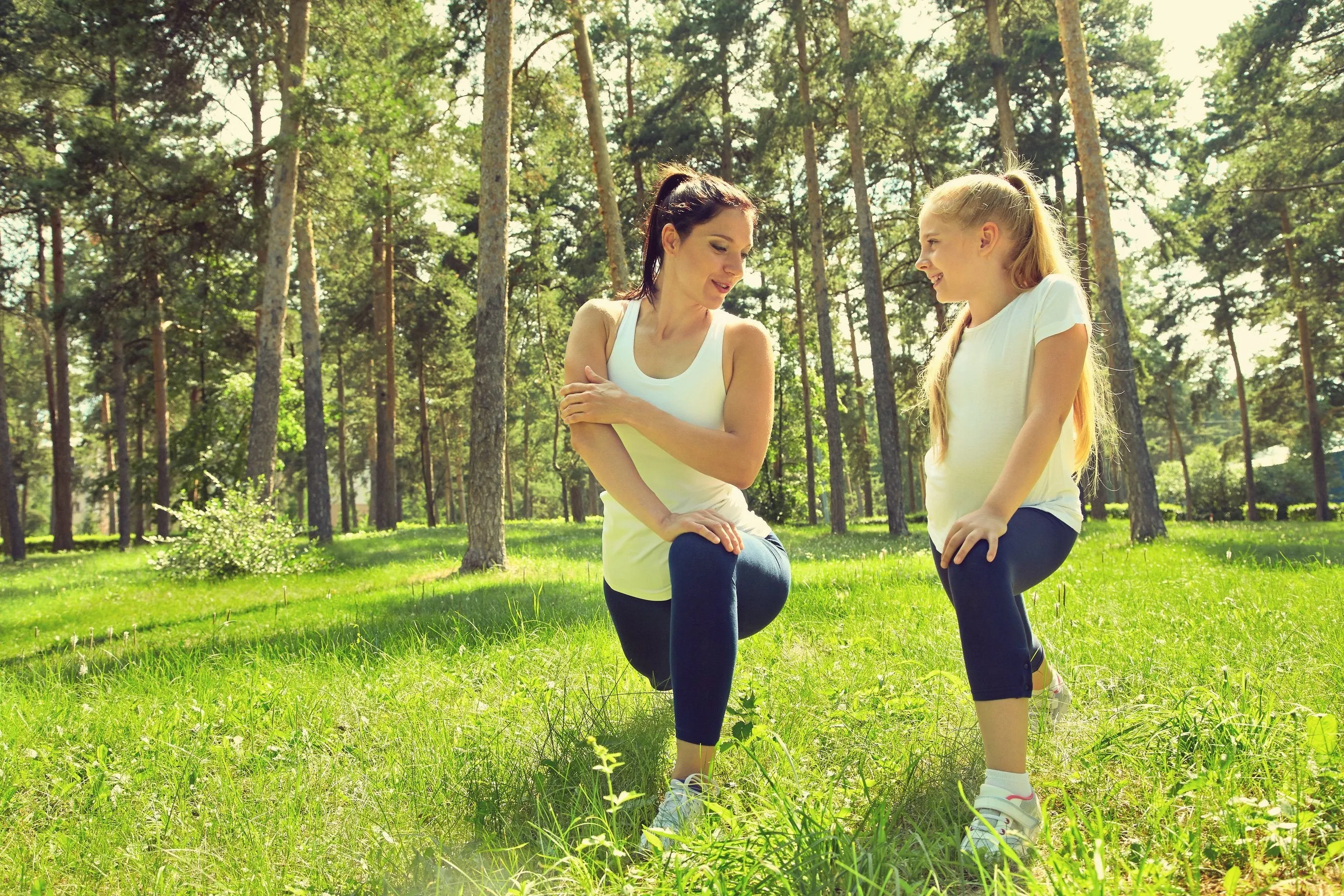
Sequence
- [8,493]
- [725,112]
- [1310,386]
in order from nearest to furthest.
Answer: [8,493]
[725,112]
[1310,386]

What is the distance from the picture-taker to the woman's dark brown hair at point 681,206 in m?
2.81

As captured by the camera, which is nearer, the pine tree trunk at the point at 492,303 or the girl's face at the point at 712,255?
the girl's face at the point at 712,255

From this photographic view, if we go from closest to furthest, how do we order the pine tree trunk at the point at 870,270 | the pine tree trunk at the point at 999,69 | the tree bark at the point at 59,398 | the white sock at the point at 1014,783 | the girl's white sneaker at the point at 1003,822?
1. the girl's white sneaker at the point at 1003,822
2. the white sock at the point at 1014,783
3. the pine tree trunk at the point at 870,270
4. the pine tree trunk at the point at 999,69
5. the tree bark at the point at 59,398

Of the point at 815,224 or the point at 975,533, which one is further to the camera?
the point at 815,224

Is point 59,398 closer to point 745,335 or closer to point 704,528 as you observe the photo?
point 745,335

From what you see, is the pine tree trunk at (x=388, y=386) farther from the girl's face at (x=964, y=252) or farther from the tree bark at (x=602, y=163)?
the girl's face at (x=964, y=252)

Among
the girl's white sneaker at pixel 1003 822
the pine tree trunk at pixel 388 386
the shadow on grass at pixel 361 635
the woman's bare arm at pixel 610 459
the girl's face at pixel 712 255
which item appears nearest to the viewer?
the girl's white sneaker at pixel 1003 822

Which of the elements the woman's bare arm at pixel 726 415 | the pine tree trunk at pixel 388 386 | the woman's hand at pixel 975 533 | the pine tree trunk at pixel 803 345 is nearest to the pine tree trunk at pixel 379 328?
the pine tree trunk at pixel 388 386

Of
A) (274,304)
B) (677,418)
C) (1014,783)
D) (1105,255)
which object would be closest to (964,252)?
(677,418)

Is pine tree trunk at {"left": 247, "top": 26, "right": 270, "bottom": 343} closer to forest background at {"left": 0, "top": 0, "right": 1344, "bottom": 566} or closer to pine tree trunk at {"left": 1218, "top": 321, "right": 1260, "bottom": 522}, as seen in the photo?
forest background at {"left": 0, "top": 0, "right": 1344, "bottom": 566}

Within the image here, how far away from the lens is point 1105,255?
1209cm

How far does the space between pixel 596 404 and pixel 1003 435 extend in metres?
1.28

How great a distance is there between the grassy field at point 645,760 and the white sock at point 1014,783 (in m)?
0.10

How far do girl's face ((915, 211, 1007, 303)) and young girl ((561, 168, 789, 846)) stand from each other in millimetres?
618
